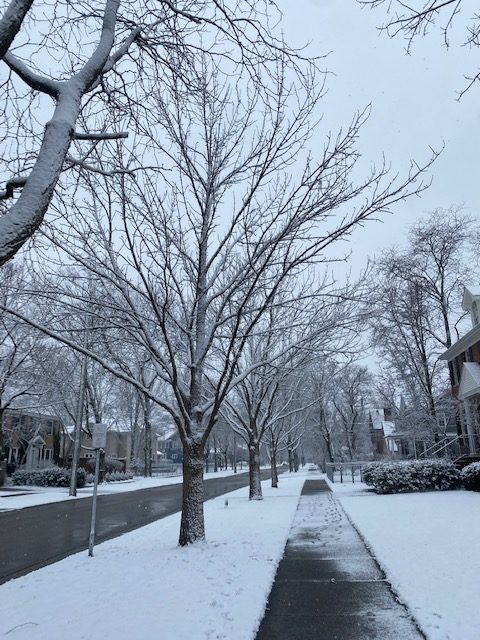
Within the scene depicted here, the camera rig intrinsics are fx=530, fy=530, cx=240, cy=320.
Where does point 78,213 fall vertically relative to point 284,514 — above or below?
above

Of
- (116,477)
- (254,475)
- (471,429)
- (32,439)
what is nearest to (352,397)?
(116,477)

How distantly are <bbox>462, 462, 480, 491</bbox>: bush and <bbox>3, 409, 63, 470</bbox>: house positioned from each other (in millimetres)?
30207

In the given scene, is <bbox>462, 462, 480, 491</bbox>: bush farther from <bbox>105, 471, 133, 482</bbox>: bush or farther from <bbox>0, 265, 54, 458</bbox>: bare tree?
<bbox>105, 471, 133, 482</bbox>: bush

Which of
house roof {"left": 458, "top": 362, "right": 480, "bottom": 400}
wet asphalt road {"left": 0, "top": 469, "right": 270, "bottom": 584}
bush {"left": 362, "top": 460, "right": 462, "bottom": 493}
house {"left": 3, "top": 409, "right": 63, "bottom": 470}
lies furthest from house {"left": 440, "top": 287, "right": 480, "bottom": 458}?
house {"left": 3, "top": 409, "right": 63, "bottom": 470}

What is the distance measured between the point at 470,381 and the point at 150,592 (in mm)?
20094

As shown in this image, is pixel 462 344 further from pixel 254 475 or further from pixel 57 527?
pixel 57 527

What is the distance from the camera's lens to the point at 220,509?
15.9m

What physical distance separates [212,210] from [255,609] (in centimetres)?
739

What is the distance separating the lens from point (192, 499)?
362 inches

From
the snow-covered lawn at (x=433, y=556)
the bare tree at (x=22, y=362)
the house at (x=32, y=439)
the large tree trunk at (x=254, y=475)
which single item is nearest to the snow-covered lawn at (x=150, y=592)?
the snow-covered lawn at (x=433, y=556)

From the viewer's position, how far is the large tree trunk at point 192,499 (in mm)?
9117

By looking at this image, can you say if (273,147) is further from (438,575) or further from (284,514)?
(284,514)

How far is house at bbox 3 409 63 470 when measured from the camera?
→ 40.7 meters

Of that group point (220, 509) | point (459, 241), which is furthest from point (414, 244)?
point (220, 509)
